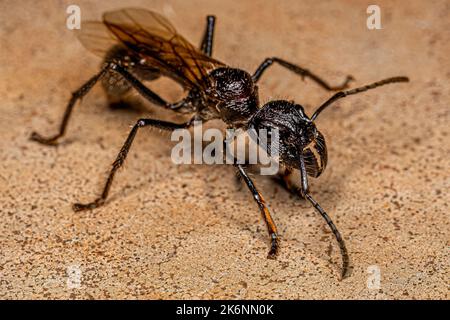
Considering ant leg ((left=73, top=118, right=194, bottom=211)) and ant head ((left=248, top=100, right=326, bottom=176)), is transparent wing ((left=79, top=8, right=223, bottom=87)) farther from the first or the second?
ant head ((left=248, top=100, right=326, bottom=176))

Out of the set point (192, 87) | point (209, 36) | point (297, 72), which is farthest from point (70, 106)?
point (297, 72)

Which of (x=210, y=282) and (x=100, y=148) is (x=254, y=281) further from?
(x=100, y=148)

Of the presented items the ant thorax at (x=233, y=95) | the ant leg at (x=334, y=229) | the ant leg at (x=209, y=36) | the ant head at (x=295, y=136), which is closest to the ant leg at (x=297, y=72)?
the ant thorax at (x=233, y=95)

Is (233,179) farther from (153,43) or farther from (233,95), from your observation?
(153,43)

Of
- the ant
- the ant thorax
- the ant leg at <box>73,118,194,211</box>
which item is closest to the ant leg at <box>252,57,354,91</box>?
the ant

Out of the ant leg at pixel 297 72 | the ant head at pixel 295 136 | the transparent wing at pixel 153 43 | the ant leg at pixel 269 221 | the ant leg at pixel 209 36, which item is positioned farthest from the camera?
the ant leg at pixel 209 36

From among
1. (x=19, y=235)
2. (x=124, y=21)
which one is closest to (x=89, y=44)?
(x=124, y=21)

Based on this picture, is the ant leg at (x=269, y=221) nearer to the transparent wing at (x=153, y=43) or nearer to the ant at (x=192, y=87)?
the ant at (x=192, y=87)
